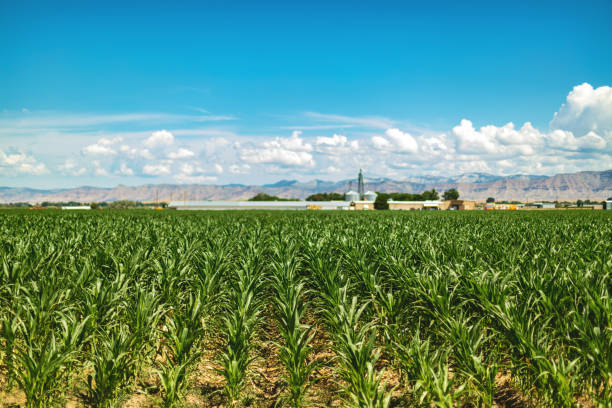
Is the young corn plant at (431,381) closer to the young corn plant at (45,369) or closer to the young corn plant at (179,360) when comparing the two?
the young corn plant at (179,360)

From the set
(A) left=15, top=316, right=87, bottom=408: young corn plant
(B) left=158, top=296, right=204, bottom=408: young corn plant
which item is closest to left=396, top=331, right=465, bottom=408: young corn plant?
(B) left=158, top=296, right=204, bottom=408: young corn plant

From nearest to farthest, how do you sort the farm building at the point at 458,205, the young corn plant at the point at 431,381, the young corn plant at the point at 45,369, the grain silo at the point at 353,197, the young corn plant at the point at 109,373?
1. the young corn plant at the point at 431,381
2. the young corn plant at the point at 45,369
3. the young corn plant at the point at 109,373
4. the farm building at the point at 458,205
5. the grain silo at the point at 353,197

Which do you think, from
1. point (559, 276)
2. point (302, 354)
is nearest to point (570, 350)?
point (559, 276)

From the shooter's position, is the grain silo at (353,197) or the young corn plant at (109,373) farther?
the grain silo at (353,197)

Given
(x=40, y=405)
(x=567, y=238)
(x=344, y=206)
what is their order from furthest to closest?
(x=344, y=206), (x=567, y=238), (x=40, y=405)

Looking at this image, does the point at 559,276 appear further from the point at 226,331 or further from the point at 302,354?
the point at 226,331

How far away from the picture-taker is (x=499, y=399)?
15.3 feet

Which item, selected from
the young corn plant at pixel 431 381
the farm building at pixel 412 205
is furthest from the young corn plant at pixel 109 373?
the farm building at pixel 412 205

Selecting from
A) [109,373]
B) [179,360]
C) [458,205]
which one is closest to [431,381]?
[179,360]

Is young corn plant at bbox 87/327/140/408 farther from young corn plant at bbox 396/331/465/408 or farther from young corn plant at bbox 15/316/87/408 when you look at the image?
young corn plant at bbox 396/331/465/408

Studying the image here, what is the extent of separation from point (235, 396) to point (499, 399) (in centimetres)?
321

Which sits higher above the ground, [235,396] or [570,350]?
[570,350]

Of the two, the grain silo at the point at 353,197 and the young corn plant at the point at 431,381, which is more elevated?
the grain silo at the point at 353,197

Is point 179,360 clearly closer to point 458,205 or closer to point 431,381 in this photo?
point 431,381
